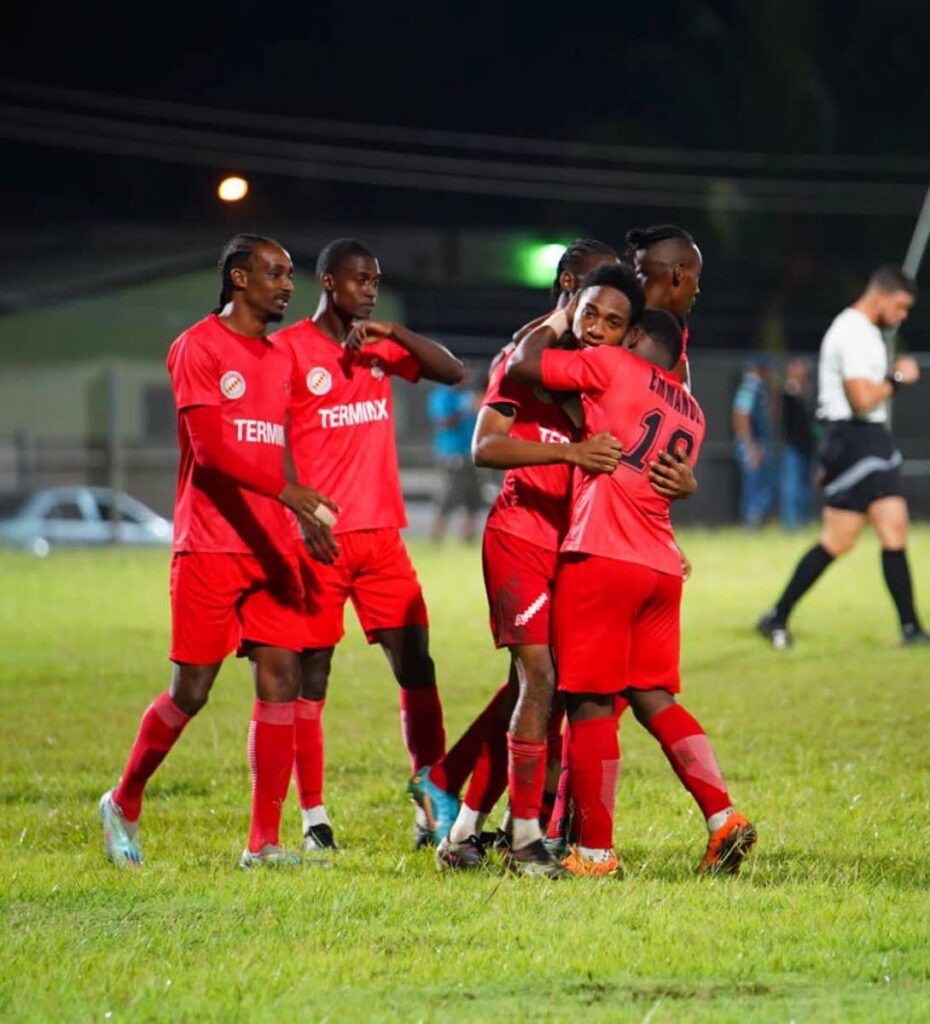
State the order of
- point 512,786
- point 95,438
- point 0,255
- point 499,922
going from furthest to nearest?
point 0,255
point 95,438
point 512,786
point 499,922

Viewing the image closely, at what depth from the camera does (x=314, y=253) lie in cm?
3928

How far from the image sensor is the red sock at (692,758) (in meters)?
6.11

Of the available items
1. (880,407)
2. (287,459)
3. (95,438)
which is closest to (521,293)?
(95,438)

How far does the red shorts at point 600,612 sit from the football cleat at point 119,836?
1.64 meters

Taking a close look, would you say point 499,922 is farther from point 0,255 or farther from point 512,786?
point 0,255

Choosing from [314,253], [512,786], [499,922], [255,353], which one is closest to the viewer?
[499,922]

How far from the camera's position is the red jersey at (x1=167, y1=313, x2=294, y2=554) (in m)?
6.57

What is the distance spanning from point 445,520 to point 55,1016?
777 inches

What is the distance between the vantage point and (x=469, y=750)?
22.4ft

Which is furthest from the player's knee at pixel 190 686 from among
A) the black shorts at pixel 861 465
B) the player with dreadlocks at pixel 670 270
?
the black shorts at pixel 861 465

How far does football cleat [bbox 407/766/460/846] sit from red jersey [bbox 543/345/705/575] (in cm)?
126

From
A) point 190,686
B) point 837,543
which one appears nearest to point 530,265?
point 837,543

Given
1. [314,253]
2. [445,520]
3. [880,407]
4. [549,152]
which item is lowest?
[445,520]

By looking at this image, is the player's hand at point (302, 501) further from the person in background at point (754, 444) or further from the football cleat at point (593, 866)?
the person in background at point (754, 444)
